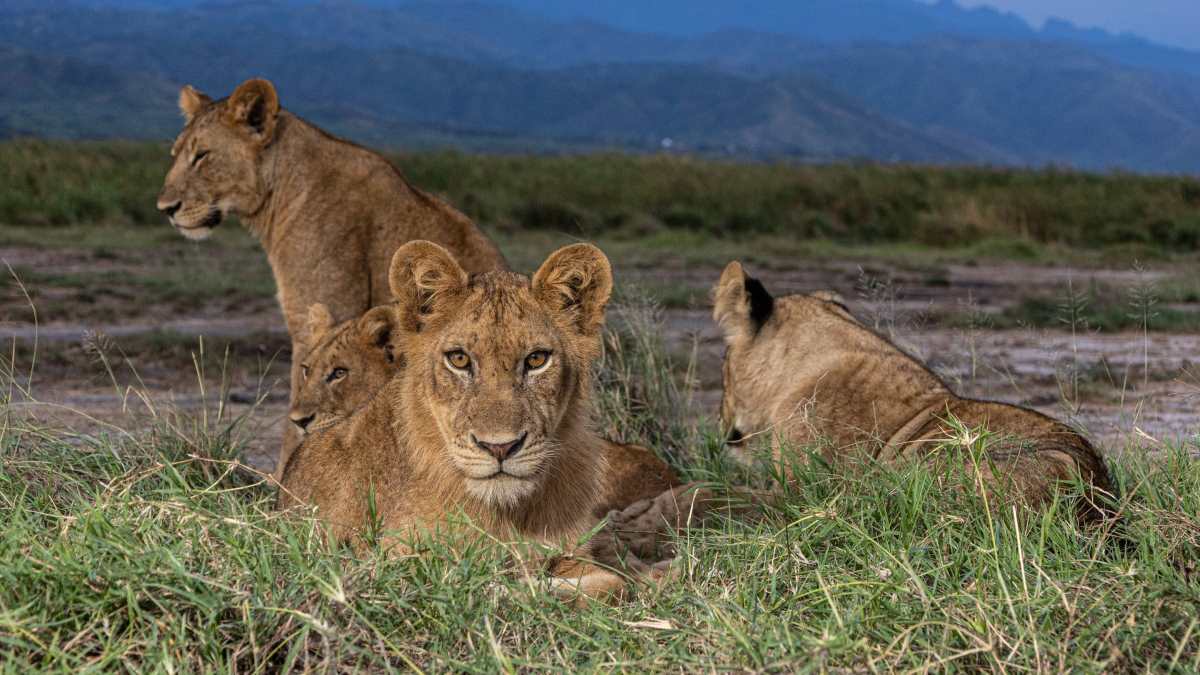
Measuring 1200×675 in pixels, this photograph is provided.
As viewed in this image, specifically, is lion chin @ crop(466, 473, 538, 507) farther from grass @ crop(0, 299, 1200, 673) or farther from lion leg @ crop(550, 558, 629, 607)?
lion leg @ crop(550, 558, 629, 607)

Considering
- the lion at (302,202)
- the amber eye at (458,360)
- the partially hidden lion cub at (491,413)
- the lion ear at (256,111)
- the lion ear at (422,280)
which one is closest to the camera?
the partially hidden lion cub at (491,413)

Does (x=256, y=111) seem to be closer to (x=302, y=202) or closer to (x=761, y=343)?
(x=302, y=202)

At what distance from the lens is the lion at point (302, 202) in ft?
19.4

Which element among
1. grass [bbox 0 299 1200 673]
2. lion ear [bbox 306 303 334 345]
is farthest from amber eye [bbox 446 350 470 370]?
lion ear [bbox 306 303 334 345]

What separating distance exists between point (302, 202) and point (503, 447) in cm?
284

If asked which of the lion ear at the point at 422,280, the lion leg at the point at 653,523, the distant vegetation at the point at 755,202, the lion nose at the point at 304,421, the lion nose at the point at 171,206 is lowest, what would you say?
the distant vegetation at the point at 755,202

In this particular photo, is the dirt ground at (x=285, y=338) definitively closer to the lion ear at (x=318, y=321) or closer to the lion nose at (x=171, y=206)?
the lion ear at (x=318, y=321)

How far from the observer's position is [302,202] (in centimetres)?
614

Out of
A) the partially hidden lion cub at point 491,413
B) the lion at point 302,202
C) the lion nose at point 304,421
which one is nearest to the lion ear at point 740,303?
the lion at point 302,202

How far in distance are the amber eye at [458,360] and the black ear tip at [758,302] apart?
2013 mm

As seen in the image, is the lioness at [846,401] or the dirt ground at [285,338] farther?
the dirt ground at [285,338]

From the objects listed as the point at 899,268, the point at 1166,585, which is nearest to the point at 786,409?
the point at 1166,585

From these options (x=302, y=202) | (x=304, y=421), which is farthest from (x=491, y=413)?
(x=302, y=202)

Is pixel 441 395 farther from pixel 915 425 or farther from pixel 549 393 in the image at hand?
pixel 915 425
